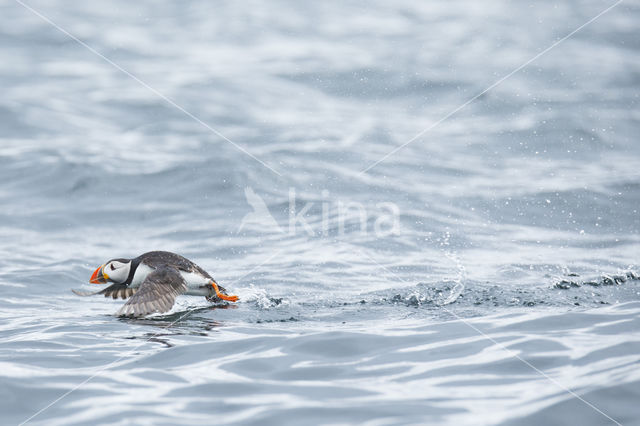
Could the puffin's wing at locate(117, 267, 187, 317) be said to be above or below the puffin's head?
below

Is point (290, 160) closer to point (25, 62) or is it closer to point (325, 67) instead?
point (325, 67)

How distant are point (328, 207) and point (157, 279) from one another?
16.3 feet

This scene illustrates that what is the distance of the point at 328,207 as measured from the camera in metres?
11.4

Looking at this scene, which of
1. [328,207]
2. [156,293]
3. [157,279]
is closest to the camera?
[156,293]

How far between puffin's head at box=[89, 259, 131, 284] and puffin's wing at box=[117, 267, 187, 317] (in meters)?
0.44

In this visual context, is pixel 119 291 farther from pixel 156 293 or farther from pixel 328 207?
pixel 328 207

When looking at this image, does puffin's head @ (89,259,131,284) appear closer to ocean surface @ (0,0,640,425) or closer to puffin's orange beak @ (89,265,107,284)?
puffin's orange beak @ (89,265,107,284)

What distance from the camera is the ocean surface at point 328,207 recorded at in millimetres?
4719

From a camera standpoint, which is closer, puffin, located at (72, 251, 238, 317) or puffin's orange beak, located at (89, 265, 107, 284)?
puffin, located at (72, 251, 238, 317)

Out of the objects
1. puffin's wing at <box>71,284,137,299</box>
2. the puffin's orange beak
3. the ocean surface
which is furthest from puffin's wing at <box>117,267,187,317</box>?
puffin's wing at <box>71,284,137,299</box>

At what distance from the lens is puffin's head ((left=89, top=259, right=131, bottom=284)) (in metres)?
7.08

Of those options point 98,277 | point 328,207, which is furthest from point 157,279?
point 328,207

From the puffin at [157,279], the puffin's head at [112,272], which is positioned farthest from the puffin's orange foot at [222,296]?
the puffin's head at [112,272]

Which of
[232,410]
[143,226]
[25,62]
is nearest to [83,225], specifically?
[143,226]
